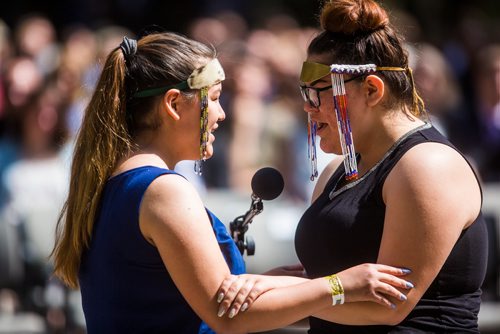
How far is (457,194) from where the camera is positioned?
333 cm

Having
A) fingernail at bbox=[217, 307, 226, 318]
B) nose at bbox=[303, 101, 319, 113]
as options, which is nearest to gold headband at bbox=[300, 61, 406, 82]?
nose at bbox=[303, 101, 319, 113]

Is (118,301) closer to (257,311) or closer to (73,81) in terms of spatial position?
(257,311)

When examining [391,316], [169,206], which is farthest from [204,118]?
[391,316]

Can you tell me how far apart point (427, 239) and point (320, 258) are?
49 cm

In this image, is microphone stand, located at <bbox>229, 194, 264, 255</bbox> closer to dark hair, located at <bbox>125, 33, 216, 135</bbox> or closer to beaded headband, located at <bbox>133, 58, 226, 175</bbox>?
beaded headband, located at <bbox>133, 58, 226, 175</bbox>

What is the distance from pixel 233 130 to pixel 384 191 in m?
4.93

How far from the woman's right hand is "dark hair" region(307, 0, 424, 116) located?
27.6 inches

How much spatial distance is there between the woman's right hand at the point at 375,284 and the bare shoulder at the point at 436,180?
10.4 inches

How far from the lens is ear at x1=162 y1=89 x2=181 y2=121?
3502 millimetres

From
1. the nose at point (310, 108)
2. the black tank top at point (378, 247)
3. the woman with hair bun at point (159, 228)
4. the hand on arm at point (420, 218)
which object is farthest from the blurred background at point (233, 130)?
the hand on arm at point (420, 218)

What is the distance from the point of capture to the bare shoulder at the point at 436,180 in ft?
10.8

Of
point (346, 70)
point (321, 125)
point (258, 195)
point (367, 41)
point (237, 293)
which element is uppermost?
point (367, 41)

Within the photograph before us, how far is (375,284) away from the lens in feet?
10.7

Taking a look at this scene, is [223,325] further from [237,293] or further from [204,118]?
[204,118]
